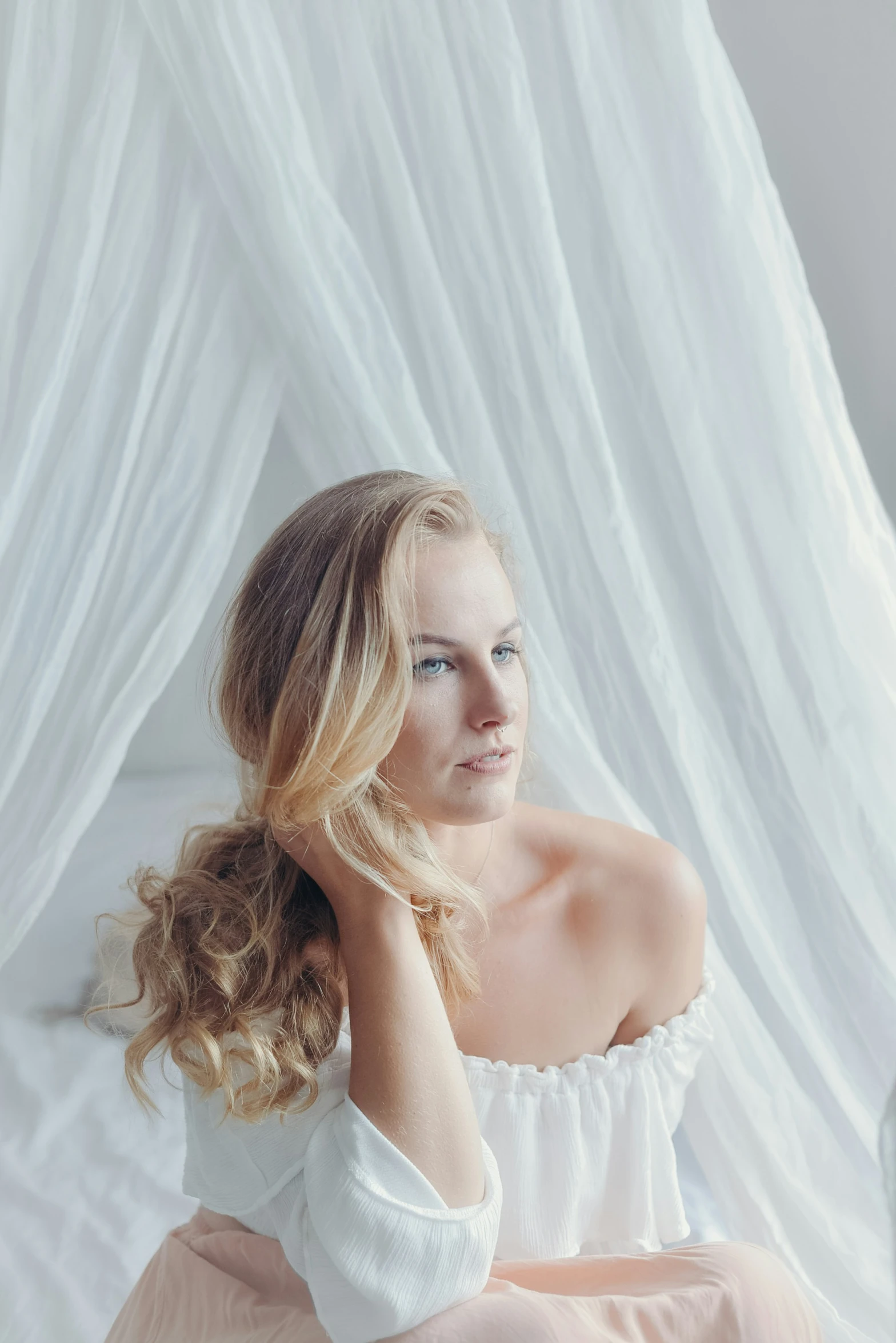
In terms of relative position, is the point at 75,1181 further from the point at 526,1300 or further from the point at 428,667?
the point at 428,667

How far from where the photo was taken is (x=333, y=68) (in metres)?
1.22

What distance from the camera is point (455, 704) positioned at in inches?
36.3

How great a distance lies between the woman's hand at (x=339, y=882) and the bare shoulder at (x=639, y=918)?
244mm

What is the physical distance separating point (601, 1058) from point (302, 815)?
41cm

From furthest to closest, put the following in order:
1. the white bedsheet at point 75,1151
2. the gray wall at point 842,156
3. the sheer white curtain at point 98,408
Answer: the gray wall at point 842,156 < the white bedsheet at point 75,1151 < the sheer white curtain at point 98,408

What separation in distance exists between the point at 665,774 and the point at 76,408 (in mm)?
793

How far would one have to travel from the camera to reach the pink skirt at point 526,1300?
2.80ft

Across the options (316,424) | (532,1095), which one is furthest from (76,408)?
(532,1095)

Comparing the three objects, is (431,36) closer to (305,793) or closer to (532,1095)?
(305,793)

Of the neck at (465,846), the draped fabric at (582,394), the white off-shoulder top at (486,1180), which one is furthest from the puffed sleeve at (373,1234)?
the draped fabric at (582,394)

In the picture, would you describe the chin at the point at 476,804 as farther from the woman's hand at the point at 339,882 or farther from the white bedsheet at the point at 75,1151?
the white bedsheet at the point at 75,1151

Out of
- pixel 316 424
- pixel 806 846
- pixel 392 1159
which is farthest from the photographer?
pixel 316 424

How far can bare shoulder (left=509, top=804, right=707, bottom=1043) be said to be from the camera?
1.11 meters

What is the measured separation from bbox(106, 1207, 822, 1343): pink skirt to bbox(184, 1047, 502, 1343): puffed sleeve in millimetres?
33
